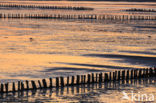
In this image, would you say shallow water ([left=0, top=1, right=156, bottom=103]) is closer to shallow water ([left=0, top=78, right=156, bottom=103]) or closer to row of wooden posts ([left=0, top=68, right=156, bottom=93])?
shallow water ([left=0, top=78, right=156, bottom=103])

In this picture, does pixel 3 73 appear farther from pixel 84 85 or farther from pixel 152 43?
pixel 152 43

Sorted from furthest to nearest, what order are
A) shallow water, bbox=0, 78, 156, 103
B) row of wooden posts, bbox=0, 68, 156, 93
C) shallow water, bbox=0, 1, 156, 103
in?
shallow water, bbox=0, 1, 156, 103 → row of wooden posts, bbox=0, 68, 156, 93 → shallow water, bbox=0, 78, 156, 103

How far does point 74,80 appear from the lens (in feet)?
146

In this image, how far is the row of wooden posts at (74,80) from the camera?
3914 centimetres

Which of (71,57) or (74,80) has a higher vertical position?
(74,80)

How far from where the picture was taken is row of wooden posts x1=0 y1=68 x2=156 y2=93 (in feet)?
128

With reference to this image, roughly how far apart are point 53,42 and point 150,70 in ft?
113

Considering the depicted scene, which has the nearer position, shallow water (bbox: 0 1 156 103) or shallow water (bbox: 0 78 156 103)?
shallow water (bbox: 0 78 156 103)

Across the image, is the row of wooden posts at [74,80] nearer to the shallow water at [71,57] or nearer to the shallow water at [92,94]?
the shallow water at [92,94]

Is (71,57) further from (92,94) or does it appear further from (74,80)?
(92,94)

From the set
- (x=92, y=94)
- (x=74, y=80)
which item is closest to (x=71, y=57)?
(x=74, y=80)

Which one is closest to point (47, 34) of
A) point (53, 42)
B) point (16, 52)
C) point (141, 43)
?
point (53, 42)

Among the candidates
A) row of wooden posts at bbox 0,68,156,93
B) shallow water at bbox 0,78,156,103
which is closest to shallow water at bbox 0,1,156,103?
shallow water at bbox 0,78,156,103

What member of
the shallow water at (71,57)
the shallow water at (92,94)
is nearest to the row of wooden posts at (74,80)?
the shallow water at (92,94)
